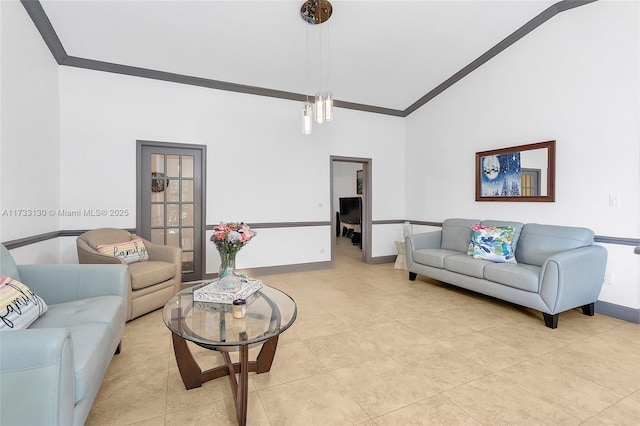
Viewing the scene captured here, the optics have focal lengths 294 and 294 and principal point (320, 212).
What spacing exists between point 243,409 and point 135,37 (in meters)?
3.96

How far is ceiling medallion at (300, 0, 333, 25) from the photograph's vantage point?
3.05 m

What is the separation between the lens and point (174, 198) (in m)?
4.22

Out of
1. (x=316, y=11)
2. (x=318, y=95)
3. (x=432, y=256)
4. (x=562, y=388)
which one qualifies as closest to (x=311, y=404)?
(x=562, y=388)

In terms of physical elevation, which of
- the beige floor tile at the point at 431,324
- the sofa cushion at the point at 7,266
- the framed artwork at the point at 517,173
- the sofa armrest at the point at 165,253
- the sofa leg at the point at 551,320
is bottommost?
the beige floor tile at the point at 431,324

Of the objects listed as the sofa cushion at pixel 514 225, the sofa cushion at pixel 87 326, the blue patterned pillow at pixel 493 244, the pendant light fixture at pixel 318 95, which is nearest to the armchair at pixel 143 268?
the sofa cushion at pixel 87 326

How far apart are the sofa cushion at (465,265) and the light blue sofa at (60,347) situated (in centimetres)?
353

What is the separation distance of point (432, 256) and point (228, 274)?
116 inches

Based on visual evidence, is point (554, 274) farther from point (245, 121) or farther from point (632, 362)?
point (245, 121)

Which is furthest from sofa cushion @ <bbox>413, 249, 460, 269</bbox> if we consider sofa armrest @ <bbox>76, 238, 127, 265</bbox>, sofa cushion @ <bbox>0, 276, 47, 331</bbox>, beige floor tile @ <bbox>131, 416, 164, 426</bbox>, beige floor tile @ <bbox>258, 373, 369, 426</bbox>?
sofa cushion @ <bbox>0, 276, 47, 331</bbox>

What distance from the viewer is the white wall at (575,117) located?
2.95 metres

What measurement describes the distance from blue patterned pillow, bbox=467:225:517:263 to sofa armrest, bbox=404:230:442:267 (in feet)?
2.53

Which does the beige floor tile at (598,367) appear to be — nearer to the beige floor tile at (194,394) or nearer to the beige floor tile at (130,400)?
the beige floor tile at (194,394)

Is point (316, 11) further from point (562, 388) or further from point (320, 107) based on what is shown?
point (562, 388)

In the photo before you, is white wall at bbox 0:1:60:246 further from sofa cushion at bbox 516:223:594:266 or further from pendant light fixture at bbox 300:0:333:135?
sofa cushion at bbox 516:223:594:266
